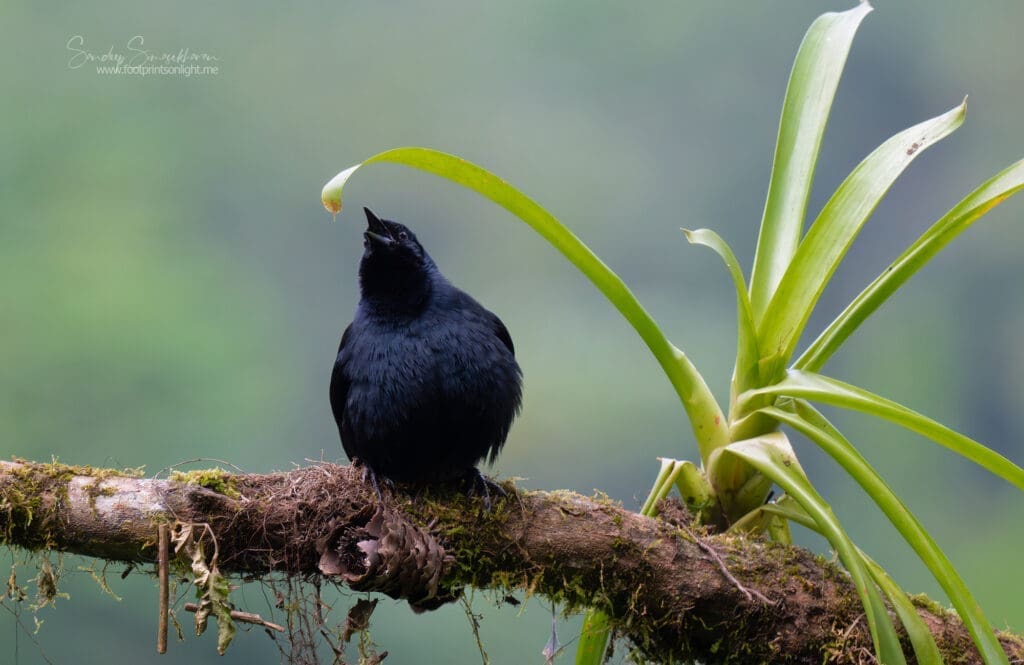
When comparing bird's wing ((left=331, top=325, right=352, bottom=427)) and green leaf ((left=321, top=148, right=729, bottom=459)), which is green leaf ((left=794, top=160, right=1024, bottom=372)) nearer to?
green leaf ((left=321, top=148, right=729, bottom=459))

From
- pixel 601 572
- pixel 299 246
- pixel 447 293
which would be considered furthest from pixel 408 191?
pixel 601 572

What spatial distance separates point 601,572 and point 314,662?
0.71 meters

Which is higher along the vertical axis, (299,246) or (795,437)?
(299,246)

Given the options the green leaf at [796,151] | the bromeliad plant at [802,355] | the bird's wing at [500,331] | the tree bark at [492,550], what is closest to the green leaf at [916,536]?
the bromeliad plant at [802,355]

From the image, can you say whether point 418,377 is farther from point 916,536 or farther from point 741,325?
point 916,536

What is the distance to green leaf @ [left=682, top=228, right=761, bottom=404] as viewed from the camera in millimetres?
2252

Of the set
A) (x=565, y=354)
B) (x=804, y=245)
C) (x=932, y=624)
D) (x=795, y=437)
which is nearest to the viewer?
(x=932, y=624)

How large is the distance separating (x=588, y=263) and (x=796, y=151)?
780 millimetres

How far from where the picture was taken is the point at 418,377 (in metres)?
2.28

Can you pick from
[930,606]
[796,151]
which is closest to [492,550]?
[930,606]

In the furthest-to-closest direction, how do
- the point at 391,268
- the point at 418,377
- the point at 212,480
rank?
1. the point at 391,268
2. the point at 418,377
3. the point at 212,480

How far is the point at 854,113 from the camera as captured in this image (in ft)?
15.2

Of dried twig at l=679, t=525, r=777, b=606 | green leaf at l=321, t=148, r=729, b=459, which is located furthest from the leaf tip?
dried twig at l=679, t=525, r=777, b=606

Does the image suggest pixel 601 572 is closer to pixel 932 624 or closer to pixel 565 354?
pixel 932 624
